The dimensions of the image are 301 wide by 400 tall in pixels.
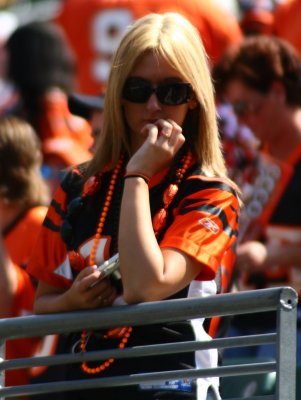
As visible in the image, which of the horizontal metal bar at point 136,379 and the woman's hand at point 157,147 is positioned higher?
the woman's hand at point 157,147

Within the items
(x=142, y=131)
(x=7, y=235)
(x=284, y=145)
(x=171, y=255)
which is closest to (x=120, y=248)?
(x=171, y=255)

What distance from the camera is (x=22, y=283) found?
5.57 meters

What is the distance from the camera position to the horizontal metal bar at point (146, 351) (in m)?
3.36

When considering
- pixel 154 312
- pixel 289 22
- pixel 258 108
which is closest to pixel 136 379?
pixel 154 312

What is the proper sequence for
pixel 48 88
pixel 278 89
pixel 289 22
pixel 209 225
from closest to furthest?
pixel 209 225 < pixel 278 89 < pixel 289 22 < pixel 48 88

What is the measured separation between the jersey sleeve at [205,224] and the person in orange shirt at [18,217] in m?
1.76

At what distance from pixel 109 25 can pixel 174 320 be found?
5.32 meters

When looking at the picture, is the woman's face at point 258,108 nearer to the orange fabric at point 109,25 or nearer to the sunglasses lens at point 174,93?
the orange fabric at point 109,25

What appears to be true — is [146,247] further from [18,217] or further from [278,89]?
[278,89]

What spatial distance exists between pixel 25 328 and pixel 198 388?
52 cm

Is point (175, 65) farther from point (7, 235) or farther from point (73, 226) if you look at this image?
point (7, 235)

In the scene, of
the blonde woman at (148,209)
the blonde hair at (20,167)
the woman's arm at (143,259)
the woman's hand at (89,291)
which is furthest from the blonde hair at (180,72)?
the blonde hair at (20,167)

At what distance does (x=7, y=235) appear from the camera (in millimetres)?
5766

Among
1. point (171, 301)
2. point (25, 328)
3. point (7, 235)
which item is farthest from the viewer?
point (7, 235)
